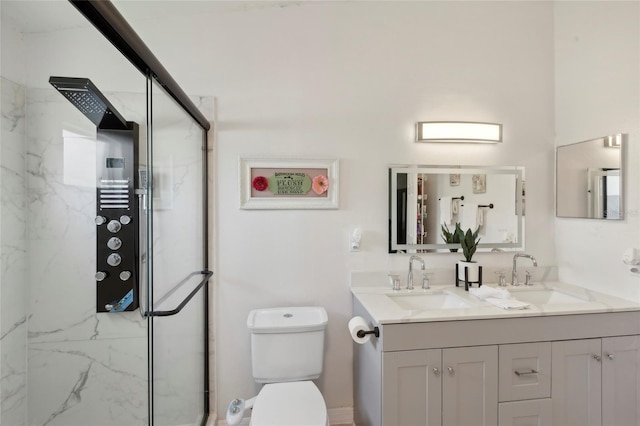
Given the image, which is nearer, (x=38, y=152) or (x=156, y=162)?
(x=38, y=152)

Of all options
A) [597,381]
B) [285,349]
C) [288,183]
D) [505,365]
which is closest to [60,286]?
[285,349]

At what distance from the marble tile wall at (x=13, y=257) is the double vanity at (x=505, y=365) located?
55.6 inches

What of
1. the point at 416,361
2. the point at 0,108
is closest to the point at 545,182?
the point at 416,361

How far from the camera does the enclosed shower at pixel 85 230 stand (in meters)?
1.13

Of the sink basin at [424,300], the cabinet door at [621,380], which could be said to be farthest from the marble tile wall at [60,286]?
the cabinet door at [621,380]

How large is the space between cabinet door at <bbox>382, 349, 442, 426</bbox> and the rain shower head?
154 cm

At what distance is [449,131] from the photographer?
2033 millimetres

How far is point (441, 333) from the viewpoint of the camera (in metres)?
1.50

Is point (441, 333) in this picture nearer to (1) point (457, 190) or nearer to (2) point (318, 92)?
(1) point (457, 190)

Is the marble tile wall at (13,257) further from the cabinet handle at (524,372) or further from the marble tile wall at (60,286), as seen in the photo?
the cabinet handle at (524,372)

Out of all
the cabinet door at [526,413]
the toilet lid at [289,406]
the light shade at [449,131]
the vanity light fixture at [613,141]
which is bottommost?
the cabinet door at [526,413]

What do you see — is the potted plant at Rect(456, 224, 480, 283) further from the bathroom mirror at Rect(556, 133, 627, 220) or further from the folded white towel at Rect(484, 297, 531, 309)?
the bathroom mirror at Rect(556, 133, 627, 220)


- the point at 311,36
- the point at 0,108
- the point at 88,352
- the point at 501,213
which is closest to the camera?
the point at 0,108

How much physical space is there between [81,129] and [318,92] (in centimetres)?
126
